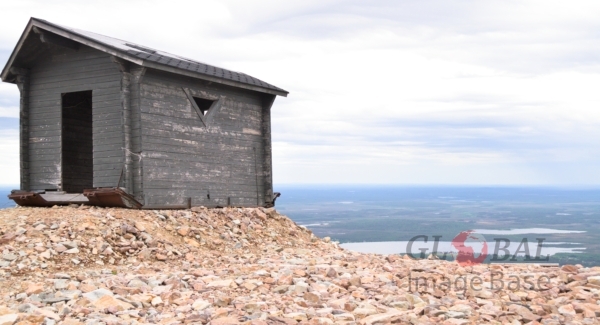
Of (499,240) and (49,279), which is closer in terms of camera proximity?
(49,279)

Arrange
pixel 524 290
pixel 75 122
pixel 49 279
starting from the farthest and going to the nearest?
pixel 75 122
pixel 49 279
pixel 524 290

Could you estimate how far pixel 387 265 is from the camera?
42.6 feet

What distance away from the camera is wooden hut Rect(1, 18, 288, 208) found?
1650 centimetres

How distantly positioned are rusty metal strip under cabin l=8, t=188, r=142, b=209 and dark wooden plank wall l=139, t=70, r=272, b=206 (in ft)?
2.08

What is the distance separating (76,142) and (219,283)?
11.3 m

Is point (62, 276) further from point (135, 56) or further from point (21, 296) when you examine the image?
point (135, 56)

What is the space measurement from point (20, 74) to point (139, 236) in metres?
7.23

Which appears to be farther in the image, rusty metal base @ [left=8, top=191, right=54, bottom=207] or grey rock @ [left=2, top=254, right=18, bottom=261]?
rusty metal base @ [left=8, top=191, right=54, bottom=207]

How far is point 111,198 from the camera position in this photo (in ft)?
52.5

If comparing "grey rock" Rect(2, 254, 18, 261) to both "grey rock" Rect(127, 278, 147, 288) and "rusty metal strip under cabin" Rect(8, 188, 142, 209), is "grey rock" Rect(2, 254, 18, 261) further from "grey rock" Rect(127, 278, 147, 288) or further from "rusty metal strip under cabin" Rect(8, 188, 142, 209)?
"rusty metal strip under cabin" Rect(8, 188, 142, 209)

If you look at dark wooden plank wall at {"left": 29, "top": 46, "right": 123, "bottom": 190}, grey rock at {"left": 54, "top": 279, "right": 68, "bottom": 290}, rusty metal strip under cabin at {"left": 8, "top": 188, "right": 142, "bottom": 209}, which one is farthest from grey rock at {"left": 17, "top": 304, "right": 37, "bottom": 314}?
dark wooden plank wall at {"left": 29, "top": 46, "right": 123, "bottom": 190}

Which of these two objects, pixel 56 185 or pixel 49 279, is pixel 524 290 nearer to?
pixel 49 279

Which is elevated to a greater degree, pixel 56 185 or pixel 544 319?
pixel 56 185

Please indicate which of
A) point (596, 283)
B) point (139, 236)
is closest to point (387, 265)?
point (596, 283)
